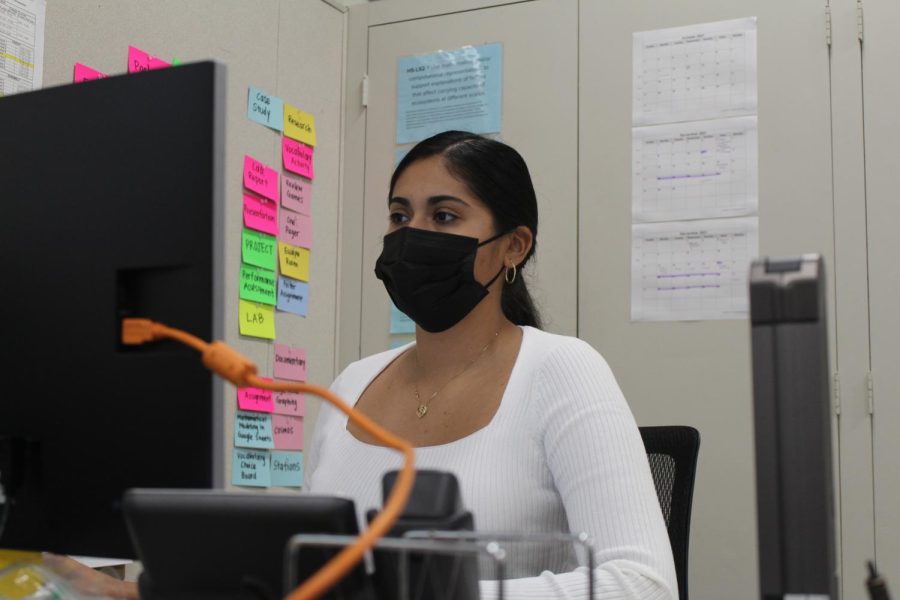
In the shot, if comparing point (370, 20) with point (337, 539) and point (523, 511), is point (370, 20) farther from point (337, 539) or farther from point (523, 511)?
point (337, 539)

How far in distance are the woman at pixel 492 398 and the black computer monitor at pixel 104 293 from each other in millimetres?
453

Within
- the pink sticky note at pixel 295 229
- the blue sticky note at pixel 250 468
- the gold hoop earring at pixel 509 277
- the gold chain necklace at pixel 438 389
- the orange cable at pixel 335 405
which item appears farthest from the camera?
the pink sticky note at pixel 295 229

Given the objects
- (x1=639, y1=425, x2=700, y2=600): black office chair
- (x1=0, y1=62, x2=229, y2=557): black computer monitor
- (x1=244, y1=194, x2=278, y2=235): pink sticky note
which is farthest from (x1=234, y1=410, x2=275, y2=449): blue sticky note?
(x1=0, y1=62, x2=229, y2=557): black computer monitor

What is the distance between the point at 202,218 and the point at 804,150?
1.78 metres

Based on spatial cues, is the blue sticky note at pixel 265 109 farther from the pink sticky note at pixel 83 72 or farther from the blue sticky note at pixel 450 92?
the pink sticky note at pixel 83 72

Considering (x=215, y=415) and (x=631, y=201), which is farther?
(x=631, y=201)

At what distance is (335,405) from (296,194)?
1909 mm

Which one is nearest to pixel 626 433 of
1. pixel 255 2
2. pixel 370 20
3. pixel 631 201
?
pixel 631 201

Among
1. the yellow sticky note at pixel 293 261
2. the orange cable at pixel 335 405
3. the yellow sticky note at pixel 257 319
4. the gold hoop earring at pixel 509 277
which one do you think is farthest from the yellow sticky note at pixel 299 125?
the orange cable at pixel 335 405

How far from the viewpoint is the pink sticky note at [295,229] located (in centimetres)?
244

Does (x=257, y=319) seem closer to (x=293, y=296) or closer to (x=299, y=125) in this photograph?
(x=293, y=296)

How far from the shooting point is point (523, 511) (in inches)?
53.8

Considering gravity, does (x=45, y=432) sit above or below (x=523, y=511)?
above

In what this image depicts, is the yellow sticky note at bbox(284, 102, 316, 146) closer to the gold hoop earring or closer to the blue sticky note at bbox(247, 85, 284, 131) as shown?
the blue sticky note at bbox(247, 85, 284, 131)
